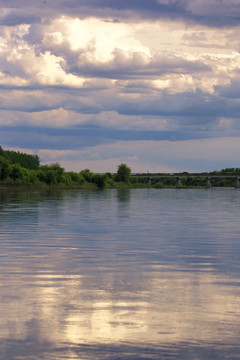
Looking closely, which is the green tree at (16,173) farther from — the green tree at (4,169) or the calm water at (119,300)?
the calm water at (119,300)

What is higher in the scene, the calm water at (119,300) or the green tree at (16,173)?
the green tree at (16,173)

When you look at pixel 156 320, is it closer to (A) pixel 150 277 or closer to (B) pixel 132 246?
(A) pixel 150 277

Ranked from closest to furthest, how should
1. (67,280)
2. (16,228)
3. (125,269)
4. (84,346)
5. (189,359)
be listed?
(189,359), (84,346), (67,280), (125,269), (16,228)

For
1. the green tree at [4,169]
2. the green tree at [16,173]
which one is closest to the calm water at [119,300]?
the green tree at [4,169]

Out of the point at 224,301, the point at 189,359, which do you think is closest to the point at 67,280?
the point at 224,301

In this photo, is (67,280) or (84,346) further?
(67,280)

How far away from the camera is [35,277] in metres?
18.0

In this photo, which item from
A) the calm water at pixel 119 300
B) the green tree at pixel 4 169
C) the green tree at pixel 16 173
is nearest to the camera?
the calm water at pixel 119 300

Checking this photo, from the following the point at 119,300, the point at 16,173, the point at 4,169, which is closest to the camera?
the point at 119,300

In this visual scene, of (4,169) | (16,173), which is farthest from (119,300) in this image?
(16,173)

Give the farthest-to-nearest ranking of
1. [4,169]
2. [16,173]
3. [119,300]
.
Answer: [16,173] < [4,169] < [119,300]

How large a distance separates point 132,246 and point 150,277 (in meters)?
8.92

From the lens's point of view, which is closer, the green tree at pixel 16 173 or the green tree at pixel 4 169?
the green tree at pixel 4 169

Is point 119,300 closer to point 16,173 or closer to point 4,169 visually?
point 4,169
